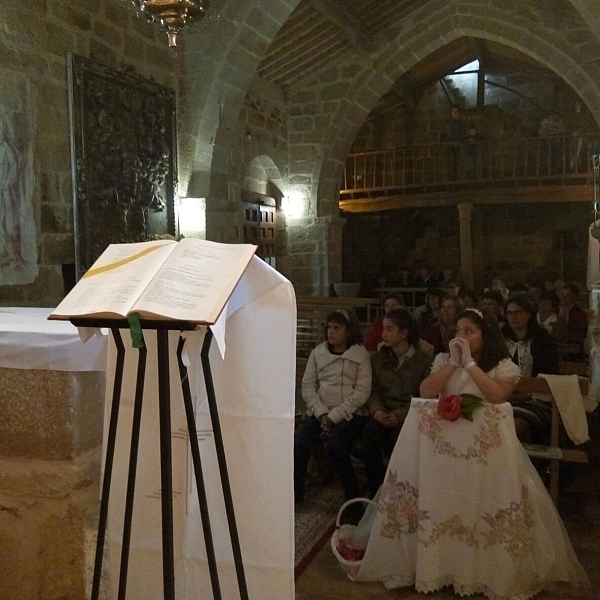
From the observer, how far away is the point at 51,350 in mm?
1655

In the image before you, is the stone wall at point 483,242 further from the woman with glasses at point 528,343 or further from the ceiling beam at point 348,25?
the woman with glasses at point 528,343

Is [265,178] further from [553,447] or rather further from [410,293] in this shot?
[553,447]

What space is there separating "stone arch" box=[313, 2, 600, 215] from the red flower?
6513 millimetres

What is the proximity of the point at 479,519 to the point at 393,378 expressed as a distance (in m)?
1.27

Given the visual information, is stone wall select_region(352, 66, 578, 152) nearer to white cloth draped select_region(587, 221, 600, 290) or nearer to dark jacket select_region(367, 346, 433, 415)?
white cloth draped select_region(587, 221, 600, 290)

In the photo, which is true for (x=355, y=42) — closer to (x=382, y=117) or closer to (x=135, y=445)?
(x=382, y=117)

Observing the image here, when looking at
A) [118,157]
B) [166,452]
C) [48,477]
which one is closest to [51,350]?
[48,477]

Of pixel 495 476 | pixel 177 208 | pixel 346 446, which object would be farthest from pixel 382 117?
pixel 495 476

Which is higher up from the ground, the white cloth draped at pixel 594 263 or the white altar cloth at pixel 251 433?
the white cloth draped at pixel 594 263

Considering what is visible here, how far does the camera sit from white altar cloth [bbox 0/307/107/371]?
5.41 feet

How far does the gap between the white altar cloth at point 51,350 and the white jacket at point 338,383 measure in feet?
7.13

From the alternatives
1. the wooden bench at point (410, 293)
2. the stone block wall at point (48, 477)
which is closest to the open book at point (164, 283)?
the stone block wall at point (48, 477)

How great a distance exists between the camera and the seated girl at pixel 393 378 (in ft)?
11.7

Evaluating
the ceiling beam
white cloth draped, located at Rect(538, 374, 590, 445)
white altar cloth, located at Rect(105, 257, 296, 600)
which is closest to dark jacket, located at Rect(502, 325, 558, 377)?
white cloth draped, located at Rect(538, 374, 590, 445)
